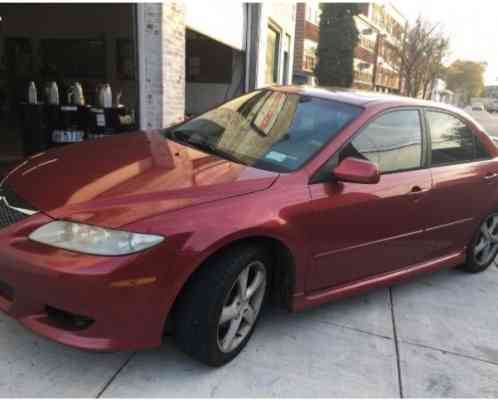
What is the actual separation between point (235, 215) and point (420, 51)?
90.2 ft

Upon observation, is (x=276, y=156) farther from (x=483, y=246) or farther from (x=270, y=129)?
(x=483, y=246)

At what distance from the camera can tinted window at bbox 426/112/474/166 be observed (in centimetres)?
377

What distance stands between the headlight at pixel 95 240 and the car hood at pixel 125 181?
42 mm

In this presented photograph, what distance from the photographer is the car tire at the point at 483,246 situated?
4.36m

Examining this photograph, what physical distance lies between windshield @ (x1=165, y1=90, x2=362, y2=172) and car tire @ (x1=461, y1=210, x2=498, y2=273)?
197 centimetres

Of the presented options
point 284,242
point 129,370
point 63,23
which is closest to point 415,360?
point 284,242

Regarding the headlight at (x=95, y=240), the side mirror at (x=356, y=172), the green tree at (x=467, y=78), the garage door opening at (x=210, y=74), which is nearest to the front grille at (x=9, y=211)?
the headlight at (x=95, y=240)

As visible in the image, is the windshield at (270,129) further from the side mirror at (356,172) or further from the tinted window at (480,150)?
the tinted window at (480,150)

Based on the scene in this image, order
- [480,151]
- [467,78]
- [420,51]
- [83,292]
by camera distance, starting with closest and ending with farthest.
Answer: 1. [83,292]
2. [480,151]
3. [420,51]
4. [467,78]

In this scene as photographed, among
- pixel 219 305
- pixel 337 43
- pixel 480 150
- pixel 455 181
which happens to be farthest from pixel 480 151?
pixel 337 43

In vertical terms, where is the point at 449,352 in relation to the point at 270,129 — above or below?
below

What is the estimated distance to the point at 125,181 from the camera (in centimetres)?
262

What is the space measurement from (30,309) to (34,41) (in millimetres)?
12217

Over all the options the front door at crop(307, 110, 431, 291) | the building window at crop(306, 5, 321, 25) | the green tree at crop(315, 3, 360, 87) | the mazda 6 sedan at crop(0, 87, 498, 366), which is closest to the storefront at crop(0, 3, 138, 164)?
the mazda 6 sedan at crop(0, 87, 498, 366)
